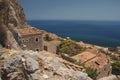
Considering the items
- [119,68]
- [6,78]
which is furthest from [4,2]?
[119,68]

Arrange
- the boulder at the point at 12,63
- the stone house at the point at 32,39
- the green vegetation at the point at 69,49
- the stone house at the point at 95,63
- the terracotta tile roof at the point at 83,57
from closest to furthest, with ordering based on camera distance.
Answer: the boulder at the point at 12,63 → the stone house at the point at 32,39 → the stone house at the point at 95,63 → the terracotta tile roof at the point at 83,57 → the green vegetation at the point at 69,49

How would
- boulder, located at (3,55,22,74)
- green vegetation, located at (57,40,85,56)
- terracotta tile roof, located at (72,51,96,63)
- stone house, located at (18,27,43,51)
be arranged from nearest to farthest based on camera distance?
1. boulder, located at (3,55,22,74)
2. stone house, located at (18,27,43,51)
3. terracotta tile roof, located at (72,51,96,63)
4. green vegetation, located at (57,40,85,56)

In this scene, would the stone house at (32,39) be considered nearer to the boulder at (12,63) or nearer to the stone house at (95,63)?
the stone house at (95,63)

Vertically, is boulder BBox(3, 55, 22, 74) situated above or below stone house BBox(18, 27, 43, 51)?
above

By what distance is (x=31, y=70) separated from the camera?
18.9 m

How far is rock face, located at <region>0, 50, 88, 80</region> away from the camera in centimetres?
1894

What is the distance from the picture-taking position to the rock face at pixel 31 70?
18.9 meters

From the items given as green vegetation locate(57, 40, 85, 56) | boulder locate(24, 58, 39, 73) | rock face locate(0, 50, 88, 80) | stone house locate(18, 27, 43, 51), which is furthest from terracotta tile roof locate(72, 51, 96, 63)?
boulder locate(24, 58, 39, 73)

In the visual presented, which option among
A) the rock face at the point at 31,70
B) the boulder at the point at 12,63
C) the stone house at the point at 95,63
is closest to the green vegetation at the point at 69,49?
the stone house at the point at 95,63

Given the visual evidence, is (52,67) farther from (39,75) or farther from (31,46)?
(31,46)

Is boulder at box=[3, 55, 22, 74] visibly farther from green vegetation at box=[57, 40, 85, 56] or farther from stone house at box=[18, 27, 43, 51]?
green vegetation at box=[57, 40, 85, 56]

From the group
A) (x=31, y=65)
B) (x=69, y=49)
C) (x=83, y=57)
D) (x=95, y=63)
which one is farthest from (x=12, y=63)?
(x=69, y=49)

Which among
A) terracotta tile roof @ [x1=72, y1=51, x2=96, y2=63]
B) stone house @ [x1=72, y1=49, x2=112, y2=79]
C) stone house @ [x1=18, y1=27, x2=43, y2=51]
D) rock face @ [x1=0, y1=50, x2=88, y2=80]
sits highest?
rock face @ [x1=0, y1=50, x2=88, y2=80]

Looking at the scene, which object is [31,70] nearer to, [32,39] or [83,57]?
[32,39]
